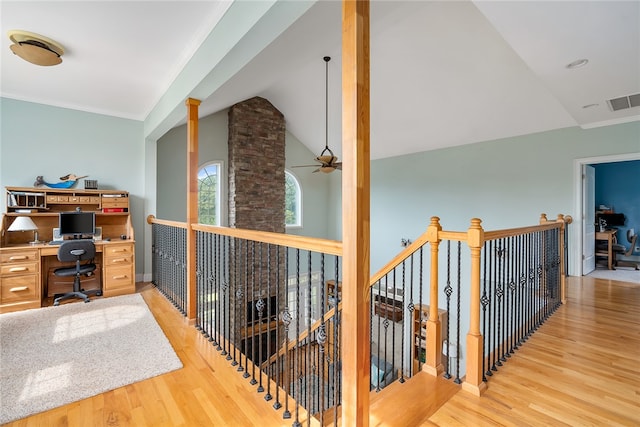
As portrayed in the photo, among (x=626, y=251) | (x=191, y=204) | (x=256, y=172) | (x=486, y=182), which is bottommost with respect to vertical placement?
(x=626, y=251)

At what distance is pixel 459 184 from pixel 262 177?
424 centimetres

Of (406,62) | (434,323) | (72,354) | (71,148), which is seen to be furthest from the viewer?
(406,62)

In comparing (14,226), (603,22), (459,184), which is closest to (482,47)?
(603,22)

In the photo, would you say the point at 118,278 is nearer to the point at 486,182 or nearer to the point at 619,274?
the point at 486,182

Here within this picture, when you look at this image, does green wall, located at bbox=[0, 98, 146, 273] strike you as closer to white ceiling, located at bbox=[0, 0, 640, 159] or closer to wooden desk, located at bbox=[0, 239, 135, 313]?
white ceiling, located at bbox=[0, 0, 640, 159]

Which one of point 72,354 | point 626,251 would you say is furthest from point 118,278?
point 626,251

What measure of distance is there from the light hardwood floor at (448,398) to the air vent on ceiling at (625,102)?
111 inches

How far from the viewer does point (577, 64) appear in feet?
9.24

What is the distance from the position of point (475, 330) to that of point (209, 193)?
5.92 meters

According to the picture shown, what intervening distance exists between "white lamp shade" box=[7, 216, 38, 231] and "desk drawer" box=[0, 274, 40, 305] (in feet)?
1.92

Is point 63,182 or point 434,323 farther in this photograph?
point 63,182

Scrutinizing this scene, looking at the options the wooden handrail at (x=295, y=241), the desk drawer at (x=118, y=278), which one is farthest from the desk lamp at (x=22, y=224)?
the wooden handrail at (x=295, y=241)

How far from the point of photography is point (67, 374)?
216cm

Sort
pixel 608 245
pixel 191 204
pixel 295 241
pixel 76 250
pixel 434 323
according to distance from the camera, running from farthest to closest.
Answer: pixel 608 245, pixel 76 250, pixel 191 204, pixel 434 323, pixel 295 241
